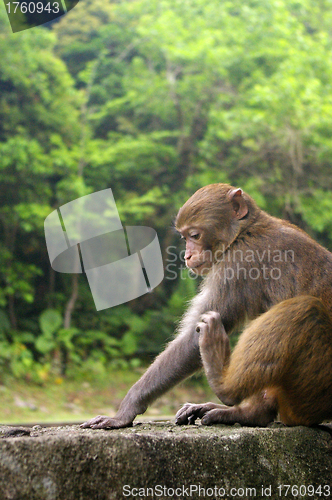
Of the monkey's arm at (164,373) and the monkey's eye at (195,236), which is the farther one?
the monkey's eye at (195,236)

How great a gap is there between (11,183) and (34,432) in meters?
8.91

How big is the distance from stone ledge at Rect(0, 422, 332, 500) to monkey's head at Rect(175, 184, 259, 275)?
97 centimetres

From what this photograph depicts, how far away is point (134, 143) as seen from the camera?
38.1ft

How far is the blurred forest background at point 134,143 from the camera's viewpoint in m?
10.4

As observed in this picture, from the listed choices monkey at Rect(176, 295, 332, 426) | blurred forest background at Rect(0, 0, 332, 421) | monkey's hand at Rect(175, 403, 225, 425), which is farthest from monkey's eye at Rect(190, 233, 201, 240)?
blurred forest background at Rect(0, 0, 332, 421)

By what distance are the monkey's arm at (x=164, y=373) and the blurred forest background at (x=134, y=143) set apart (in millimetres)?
6953

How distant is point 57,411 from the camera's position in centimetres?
909

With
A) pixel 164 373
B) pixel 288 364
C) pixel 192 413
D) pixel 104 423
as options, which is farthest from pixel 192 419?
pixel 288 364
